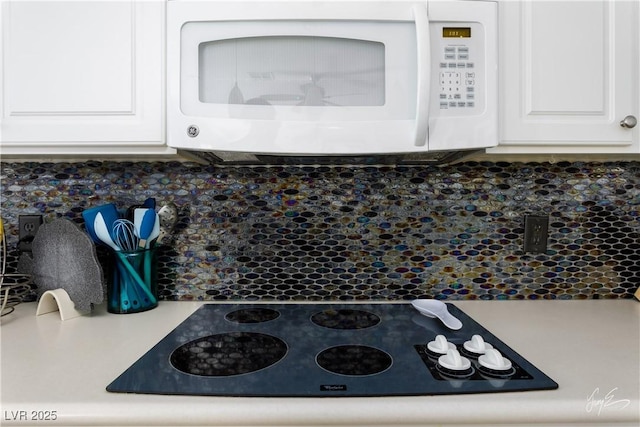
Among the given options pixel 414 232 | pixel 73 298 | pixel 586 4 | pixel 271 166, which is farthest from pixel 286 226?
pixel 586 4

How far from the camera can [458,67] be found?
997 millimetres

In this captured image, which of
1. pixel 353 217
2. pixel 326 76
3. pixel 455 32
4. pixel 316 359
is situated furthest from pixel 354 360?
pixel 455 32

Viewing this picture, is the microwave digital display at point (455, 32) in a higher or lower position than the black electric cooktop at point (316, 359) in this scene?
higher

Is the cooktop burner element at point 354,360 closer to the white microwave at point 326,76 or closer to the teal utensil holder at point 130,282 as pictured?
the white microwave at point 326,76

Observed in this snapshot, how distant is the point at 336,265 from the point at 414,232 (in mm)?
278

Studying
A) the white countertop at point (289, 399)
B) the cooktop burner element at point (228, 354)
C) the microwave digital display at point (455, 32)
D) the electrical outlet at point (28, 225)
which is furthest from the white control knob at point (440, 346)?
the electrical outlet at point (28, 225)

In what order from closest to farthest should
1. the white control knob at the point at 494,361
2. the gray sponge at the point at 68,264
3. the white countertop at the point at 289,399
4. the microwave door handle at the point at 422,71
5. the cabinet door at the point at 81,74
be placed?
the white countertop at the point at 289,399
the white control knob at the point at 494,361
the microwave door handle at the point at 422,71
the cabinet door at the point at 81,74
the gray sponge at the point at 68,264

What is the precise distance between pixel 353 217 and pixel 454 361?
0.61 meters

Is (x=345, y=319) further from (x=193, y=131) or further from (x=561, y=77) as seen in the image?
(x=561, y=77)

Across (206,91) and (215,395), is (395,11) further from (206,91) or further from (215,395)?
(215,395)

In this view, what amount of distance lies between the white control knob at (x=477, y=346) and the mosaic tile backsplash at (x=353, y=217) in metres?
0.44

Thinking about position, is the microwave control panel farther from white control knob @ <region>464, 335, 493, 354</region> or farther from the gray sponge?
the gray sponge

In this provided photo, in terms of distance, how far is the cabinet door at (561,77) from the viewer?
1054mm

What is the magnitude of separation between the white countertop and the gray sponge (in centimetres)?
13
